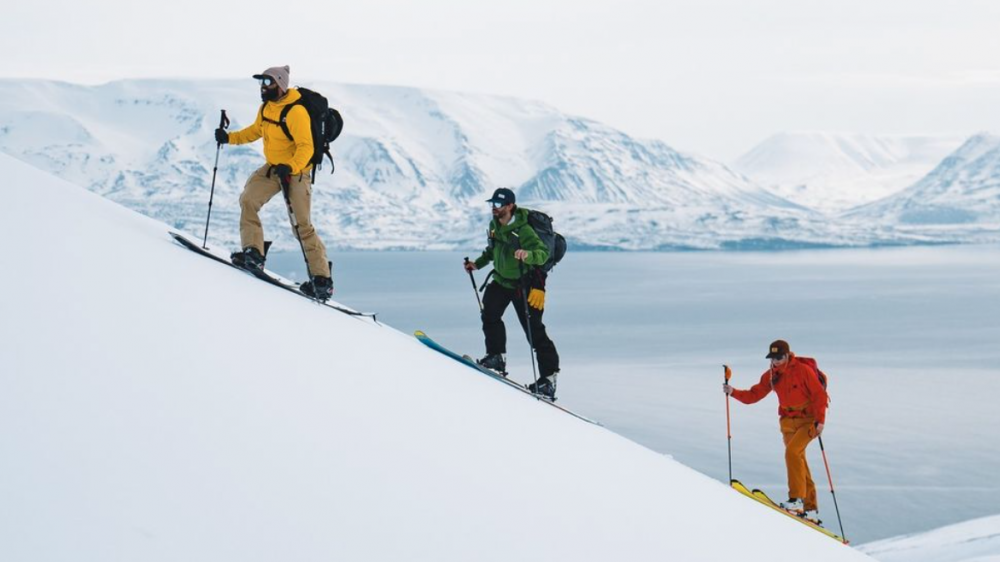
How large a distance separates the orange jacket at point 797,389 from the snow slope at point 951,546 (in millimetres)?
3433

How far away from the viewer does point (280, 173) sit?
347 inches

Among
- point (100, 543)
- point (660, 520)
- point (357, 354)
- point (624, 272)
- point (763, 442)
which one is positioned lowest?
point (624, 272)

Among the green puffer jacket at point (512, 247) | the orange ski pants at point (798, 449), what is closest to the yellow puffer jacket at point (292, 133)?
the green puffer jacket at point (512, 247)

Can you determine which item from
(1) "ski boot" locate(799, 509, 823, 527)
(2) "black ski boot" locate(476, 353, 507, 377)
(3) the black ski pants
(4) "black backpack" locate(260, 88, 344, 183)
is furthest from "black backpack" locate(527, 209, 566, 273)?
(1) "ski boot" locate(799, 509, 823, 527)

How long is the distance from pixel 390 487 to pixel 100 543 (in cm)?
154

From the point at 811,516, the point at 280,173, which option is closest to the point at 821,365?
the point at 811,516

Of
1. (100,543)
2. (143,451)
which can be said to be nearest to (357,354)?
(143,451)

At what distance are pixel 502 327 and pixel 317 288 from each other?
74.8 inches

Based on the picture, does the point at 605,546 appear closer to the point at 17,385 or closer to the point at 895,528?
the point at 17,385

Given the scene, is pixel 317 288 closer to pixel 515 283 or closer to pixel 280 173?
pixel 280 173

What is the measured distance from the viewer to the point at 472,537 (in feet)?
13.6

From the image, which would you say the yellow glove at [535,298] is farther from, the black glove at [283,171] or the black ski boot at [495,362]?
the black glove at [283,171]

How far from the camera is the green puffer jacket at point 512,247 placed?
9219 mm

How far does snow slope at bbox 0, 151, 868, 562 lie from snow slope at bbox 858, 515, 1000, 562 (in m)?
7.44
